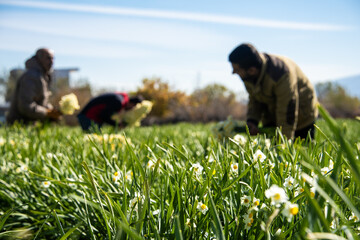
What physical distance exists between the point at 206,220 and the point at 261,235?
0.19m

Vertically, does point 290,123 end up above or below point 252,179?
below

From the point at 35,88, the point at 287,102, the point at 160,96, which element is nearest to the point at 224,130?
the point at 287,102

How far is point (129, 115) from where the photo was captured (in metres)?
5.01

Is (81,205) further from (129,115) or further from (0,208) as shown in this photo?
(129,115)

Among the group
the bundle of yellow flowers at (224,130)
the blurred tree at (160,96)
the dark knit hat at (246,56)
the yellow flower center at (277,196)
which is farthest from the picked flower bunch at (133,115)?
the blurred tree at (160,96)

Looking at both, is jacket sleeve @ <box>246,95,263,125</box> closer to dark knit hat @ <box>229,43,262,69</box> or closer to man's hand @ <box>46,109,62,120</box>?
dark knit hat @ <box>229,43,262,69</box>

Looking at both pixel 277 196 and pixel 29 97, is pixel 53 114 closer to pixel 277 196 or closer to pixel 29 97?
pixel 29 97

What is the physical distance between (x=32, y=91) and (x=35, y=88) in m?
0.06

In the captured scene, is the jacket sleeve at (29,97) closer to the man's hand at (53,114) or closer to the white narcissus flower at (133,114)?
the man's hand at (53,114)

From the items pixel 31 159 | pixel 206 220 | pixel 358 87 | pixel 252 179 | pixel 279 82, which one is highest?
pixel 279 82

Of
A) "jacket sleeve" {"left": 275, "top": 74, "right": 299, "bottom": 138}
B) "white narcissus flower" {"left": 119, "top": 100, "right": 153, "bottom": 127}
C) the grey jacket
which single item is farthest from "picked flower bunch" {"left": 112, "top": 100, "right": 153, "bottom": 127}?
"jacket sleeve" {"left": 275, "top": 74, "right": 299, "bottom": 138}

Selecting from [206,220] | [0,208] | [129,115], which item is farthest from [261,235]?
[129,115]

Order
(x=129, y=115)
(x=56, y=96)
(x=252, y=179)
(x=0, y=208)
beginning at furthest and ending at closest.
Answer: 1. (x=56, y=96)
2. (x=129, y=115)
3. (x=0, y=208)
4. (x=252, y=179)

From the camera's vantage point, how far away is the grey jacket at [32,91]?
4125mm
